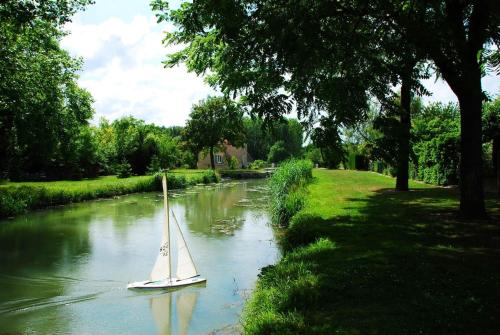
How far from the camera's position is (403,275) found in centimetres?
681

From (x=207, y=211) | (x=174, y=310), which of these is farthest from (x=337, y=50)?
(x=207, y=211)

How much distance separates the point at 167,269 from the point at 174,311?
62.3 inches

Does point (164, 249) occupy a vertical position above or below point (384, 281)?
below

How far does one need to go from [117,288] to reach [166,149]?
4243cm

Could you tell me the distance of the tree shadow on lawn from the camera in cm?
516

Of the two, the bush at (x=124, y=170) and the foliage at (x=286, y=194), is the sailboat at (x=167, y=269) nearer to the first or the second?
the foliage at (x=286, y=194)

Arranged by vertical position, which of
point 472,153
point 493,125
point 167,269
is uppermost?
point 493,125

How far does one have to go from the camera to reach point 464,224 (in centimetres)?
1075

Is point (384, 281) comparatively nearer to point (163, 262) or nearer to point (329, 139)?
point (329, 139)

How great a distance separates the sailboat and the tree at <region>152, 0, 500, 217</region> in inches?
133

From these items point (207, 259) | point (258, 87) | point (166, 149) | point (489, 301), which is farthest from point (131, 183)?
point (489, 301)

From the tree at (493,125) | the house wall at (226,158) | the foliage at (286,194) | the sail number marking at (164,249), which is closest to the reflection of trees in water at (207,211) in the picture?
the foliage at (286,194)

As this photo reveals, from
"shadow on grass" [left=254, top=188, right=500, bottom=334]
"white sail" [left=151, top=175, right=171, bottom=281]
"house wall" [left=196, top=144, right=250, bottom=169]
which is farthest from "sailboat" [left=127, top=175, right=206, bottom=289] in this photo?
"house wall" [left=196, top=144, right=250, bottom=169]

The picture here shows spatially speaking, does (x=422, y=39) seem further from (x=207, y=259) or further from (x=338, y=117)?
(x=207, y=259)
